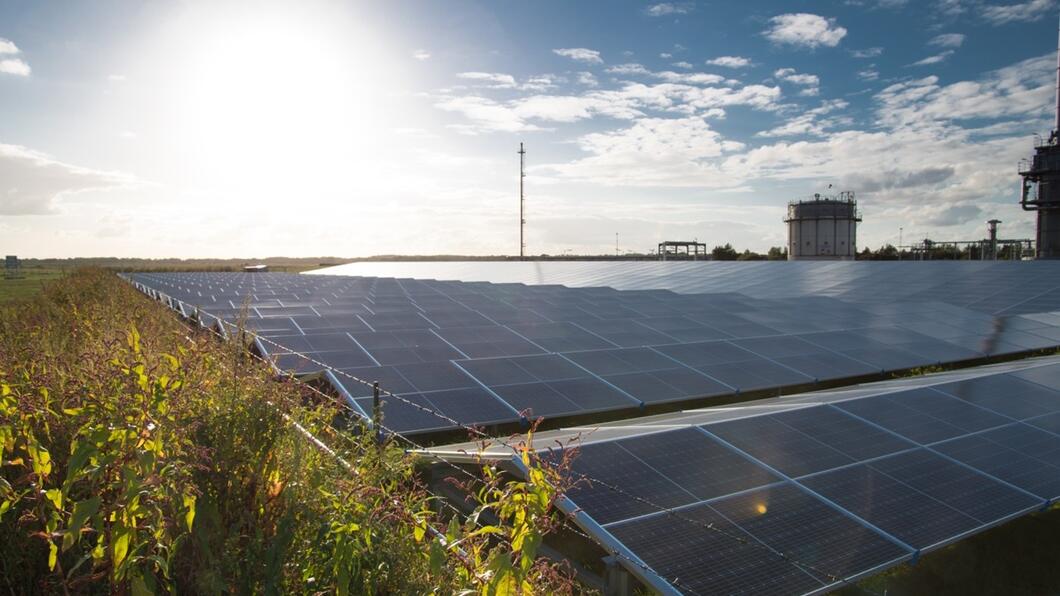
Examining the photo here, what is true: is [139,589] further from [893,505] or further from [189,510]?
[893,505]

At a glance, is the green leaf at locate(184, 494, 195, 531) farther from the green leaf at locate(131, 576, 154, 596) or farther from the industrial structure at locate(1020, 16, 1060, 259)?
the industrial structure at locate(1020, 16, 1060, 259)

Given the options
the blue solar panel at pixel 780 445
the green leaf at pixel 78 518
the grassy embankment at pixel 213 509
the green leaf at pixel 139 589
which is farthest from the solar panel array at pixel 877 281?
the green leaf at pixel 78 518

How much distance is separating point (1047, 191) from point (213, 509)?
7435cm

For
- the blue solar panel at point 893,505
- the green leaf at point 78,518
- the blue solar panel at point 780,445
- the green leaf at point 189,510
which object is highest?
the green leaf at point 78,518

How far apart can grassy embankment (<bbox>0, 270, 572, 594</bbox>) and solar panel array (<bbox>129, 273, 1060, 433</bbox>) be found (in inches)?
118

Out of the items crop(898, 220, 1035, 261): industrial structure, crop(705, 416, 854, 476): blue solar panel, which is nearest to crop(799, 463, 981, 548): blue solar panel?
Result: crop(705, 416, 854, 476): blue solar panel

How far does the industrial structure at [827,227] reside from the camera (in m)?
73.5

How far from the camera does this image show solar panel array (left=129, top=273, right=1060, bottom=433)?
39.7 ft

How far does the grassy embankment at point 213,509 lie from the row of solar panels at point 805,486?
163cm

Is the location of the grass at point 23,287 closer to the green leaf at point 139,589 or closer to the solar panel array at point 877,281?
the green leaf at point 139,589

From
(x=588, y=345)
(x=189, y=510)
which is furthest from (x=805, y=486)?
(x=588, y=345)

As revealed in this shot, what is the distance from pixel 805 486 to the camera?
23.5 feet

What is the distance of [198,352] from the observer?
19.0 feet

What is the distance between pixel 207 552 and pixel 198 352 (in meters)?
2.58
